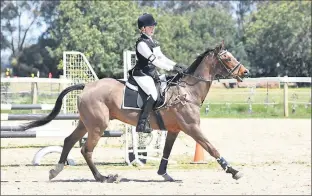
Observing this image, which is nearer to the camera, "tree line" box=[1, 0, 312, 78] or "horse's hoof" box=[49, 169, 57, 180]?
"horse's hoof" box=[49, 169, 57, 180]

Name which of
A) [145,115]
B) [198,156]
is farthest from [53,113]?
[198,156]

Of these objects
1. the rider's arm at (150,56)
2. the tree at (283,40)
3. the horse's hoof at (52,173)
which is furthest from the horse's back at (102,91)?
the tree at (283,40)

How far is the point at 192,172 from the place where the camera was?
460 inches

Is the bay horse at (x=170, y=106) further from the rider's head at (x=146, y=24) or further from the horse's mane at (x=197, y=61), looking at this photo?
the rider's head at (x=146, y=24)

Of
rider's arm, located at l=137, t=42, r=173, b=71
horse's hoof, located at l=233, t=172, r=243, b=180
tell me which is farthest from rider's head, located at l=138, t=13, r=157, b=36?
horse's hoof, located at l=233, t=172, r=243, b=180

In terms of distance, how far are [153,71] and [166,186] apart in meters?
1.81

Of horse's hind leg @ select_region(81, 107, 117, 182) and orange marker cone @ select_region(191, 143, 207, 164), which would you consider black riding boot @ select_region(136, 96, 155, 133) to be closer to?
horse's hind leg @ select_region(81, 107, 117, 182)

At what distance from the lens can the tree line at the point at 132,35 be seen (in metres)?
54.9

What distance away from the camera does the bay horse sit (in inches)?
410

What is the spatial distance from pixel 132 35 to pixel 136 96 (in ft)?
149

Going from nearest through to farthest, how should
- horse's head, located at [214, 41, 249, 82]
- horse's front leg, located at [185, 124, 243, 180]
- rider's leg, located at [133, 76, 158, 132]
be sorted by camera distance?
horse's front leg, located at [185, 124, 243, 180] → rider's leg, located at [133, 76, 158, 132] → horse's head, located at [214, 41, 249, 82]

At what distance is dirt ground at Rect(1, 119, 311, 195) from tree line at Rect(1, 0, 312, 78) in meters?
32.2

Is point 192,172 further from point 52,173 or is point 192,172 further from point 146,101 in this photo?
point 52,173

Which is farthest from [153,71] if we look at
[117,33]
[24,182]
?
[117,33]
